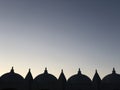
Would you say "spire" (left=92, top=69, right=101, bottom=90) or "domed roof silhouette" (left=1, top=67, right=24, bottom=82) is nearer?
"domed roof silhouette" (left=1, top=67, right=24, bottom=82)

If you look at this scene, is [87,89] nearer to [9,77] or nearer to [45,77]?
[45,77]

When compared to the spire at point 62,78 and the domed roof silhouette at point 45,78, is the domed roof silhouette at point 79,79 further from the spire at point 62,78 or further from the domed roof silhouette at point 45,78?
the domed roof silhouette at point 45,78

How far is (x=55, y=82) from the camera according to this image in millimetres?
28406

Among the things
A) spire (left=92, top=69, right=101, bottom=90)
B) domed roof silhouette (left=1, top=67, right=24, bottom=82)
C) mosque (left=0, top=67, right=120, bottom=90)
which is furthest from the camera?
spire (left=92, top=69, right=101, bottom=90)

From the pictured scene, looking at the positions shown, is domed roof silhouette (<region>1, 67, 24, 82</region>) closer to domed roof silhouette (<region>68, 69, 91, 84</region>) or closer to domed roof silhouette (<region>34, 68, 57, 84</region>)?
domed roof silhouette (<region>34, 68, 57, 84</region>)

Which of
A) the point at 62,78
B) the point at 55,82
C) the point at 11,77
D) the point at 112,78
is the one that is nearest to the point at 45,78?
the point at 55,82

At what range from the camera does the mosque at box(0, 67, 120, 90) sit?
2778 centimetres

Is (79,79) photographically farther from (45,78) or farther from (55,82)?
(45,78)

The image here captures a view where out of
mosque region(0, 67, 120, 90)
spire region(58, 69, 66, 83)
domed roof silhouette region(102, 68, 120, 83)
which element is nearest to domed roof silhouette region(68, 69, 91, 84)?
mosque region(0, 67, 120, 90)

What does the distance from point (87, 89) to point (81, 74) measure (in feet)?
8.36

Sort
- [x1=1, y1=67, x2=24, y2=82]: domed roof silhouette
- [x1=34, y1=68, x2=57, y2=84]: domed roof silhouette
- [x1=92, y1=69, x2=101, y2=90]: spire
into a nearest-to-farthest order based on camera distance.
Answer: [x1=1, y1=67, x2=24, y2=82]: domed roof silhouette → [x1=92, y1=69, x2=101, y2=90]: spire → [x1=34, y1=68, x2=57, y2=84]: domed roof silhouette

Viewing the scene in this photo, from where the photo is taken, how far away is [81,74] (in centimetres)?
2928

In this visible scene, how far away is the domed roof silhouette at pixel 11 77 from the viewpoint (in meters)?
28.0

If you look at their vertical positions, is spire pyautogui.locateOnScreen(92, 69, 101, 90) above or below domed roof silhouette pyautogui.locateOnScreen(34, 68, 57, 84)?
below
